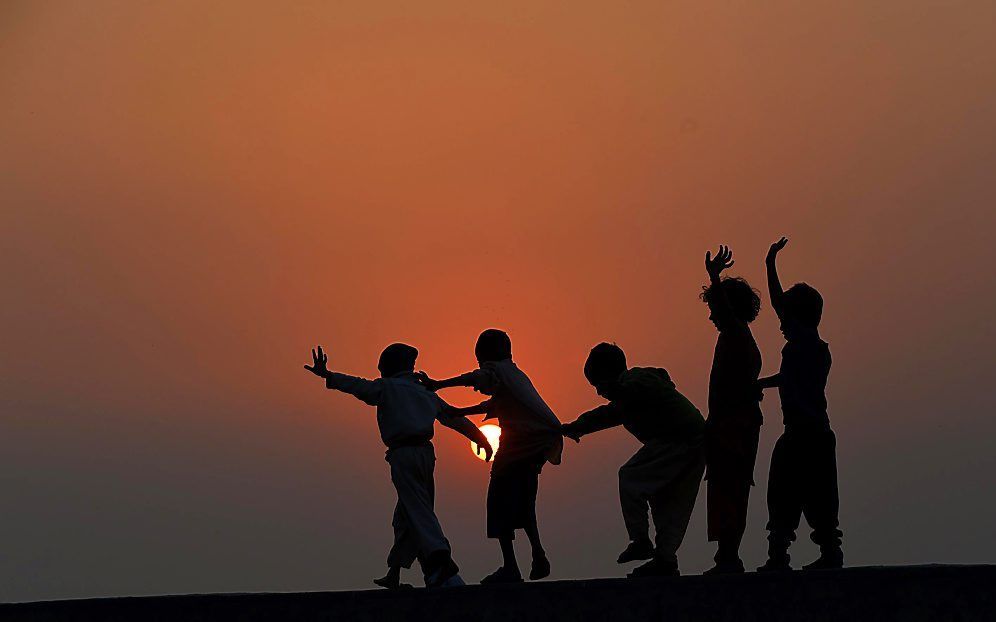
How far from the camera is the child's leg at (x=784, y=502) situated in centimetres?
872

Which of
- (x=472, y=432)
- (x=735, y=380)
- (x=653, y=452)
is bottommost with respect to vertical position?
(x=653, y=452)

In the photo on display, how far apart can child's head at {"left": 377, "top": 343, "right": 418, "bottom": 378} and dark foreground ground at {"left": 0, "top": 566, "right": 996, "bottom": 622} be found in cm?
307

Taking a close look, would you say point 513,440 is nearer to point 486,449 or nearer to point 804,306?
point 486,449

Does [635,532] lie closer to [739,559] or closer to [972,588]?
[739,559]

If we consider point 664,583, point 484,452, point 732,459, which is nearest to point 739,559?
point 732,459

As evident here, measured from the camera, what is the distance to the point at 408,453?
10.3m

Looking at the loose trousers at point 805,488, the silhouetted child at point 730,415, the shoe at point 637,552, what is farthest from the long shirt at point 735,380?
the shoe at point 637,552

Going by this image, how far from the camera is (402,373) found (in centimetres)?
1055

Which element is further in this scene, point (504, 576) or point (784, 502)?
point (504, 576)

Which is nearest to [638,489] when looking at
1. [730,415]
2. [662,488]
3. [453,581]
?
[662,488]

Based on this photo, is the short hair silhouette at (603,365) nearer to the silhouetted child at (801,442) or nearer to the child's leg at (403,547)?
the silhouetted child at (801,442)

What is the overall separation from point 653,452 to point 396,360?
96.1 inches

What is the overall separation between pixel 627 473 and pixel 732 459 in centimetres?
80

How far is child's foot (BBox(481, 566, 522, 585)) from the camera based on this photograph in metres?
9.52
